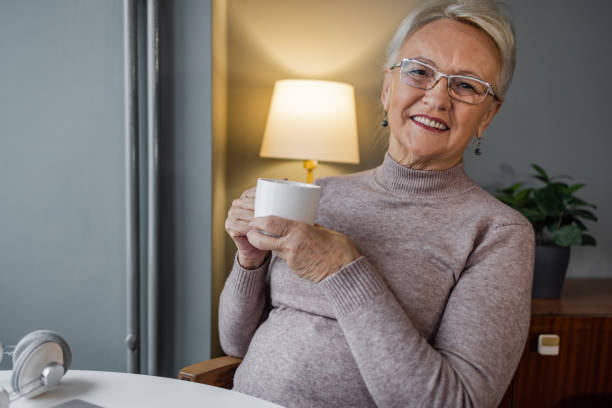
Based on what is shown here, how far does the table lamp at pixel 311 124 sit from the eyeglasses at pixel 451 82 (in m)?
0.65

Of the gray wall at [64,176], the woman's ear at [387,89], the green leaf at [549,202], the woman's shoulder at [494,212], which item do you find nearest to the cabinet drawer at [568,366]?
the green leaf at [549,202]

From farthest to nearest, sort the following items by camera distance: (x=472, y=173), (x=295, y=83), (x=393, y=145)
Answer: (x=472, y=173)
(x=295, y=83)
(x=393, y=145)

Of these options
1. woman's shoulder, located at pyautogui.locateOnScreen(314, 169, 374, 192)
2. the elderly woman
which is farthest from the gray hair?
woman's shoulder, located at pyautogui.locateOnScreen(314, 169, 374, 192)

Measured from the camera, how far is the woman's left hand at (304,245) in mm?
708

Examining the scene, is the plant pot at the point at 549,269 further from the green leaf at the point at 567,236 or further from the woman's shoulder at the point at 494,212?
the woman's shoulder at the point at 494,212

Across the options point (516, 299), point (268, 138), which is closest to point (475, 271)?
point (516, 299)

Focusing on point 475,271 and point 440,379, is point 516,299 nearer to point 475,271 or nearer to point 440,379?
point 475,271

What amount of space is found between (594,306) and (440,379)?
0.94 m

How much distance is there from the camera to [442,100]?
0.94 m

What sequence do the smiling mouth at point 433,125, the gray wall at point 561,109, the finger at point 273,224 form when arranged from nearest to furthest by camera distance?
the finger at point 273,224, the smiling mouth at point 433,125, the gray wall at point 561,109

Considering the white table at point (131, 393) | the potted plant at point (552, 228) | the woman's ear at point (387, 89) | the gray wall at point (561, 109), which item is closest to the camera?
the white table at point (131, 393)

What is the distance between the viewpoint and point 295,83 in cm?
→ 165

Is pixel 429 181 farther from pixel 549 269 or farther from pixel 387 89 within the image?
pixel 549 269

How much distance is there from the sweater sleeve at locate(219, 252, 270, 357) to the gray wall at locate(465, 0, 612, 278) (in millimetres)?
1195
